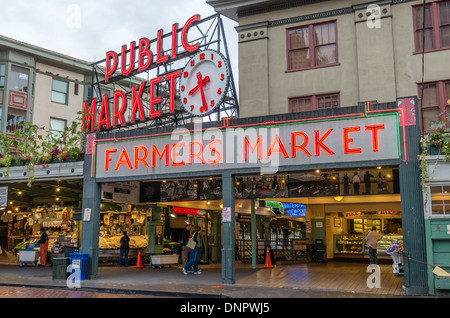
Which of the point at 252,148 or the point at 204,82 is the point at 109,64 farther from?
the point at 252,148

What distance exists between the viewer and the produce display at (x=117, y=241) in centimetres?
2347

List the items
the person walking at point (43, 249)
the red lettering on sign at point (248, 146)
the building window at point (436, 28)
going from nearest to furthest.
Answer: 1. the red lettering on sign at point (248, 146)
2. the building window at point (436, 28)
3. the person walking at point (43, 249)

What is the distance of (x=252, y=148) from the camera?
16141mm

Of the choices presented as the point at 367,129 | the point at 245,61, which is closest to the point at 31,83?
the point at 245,61

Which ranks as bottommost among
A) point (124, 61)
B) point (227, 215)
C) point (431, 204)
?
point (227, 215)

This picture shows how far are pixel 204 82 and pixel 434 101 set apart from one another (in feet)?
30.6

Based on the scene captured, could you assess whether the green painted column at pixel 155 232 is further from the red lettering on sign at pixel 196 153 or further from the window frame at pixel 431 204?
the window frame at pixel 431 204

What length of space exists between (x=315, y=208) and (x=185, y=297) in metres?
14.1

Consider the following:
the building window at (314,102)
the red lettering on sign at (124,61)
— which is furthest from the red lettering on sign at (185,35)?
the building window at (314,102)

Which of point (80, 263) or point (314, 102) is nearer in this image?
point (80, 263)

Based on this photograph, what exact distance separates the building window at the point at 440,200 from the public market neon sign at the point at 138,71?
12.5 meters

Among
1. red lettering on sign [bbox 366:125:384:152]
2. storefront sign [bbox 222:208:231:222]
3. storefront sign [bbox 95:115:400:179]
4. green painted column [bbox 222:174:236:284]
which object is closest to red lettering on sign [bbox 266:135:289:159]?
storefront sign [bbox 95:115:400:179]

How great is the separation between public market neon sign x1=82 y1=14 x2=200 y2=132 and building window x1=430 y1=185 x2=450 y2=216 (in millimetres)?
12488

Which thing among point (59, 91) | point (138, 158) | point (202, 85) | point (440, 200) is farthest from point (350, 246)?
point (59, 91)
